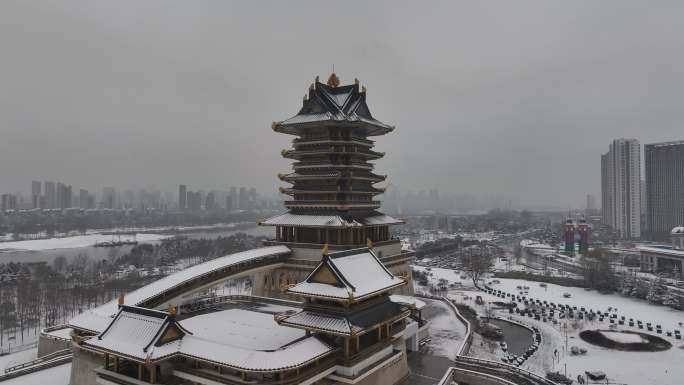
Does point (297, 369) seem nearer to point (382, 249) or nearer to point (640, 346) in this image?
point (382, 249)

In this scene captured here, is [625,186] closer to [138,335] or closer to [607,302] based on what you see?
[607,302]

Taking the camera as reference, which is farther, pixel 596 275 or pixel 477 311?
pixel 596 275

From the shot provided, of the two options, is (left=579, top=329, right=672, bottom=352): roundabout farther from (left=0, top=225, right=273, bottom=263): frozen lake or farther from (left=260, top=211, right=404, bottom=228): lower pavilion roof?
(left=0, top=225, right=273, bottom=263): frozen lake

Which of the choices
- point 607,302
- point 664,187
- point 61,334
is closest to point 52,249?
point 61,334

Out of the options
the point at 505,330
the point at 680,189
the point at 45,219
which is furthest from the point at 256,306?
the point at 45,219

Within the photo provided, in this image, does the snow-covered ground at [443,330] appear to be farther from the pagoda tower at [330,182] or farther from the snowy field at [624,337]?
the snowy field at [624,337]

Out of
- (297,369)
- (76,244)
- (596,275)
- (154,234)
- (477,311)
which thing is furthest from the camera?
(154,234)

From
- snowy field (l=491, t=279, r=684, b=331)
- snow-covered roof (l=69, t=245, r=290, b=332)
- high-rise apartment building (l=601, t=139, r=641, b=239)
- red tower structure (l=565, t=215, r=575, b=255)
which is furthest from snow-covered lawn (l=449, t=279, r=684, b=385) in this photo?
high-rise apartment building (l=601, t=139, r=641, b=239)
